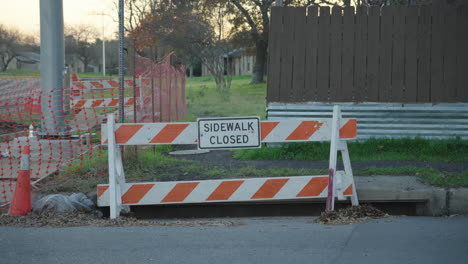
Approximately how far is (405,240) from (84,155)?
732 cm

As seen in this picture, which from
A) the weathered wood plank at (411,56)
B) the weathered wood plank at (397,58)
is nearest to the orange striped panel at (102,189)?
the weathered wood plank at (397,58)

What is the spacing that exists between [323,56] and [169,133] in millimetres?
4959

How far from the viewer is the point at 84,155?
38.6 feet

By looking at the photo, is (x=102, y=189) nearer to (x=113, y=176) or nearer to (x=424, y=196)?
(x=113, y=176)

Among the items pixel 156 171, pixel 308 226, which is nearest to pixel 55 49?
pixel 156 171

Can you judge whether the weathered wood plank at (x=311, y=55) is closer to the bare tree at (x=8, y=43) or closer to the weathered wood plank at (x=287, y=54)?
the weathered wood plank at (x=287, y=54)

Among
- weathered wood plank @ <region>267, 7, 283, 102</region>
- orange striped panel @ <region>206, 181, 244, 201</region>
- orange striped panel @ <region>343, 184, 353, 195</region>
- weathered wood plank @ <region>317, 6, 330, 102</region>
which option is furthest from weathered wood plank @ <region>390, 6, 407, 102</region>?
→ orange striped panel @ <region>206, 181, 244, 201</region>

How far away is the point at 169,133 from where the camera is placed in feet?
24.6

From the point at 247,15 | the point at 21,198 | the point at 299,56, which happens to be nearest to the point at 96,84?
the point at 299,56

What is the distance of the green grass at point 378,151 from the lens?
10789mm

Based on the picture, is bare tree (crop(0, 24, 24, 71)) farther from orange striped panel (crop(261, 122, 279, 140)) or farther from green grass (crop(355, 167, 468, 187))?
orange striped panel (crop(261, 122, 279, 140))

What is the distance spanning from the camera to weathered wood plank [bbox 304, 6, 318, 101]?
37.8 ft

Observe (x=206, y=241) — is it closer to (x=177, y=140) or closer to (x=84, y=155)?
(x=177, y=140)

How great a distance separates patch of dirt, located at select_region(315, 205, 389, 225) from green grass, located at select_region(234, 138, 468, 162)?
3287mm
